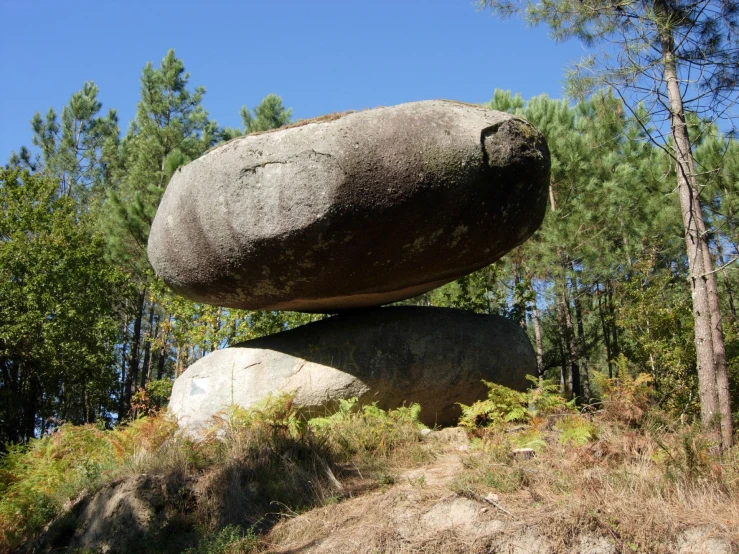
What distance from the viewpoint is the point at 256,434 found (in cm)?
642

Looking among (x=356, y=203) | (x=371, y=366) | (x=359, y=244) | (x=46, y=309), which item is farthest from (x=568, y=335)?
(x=46, y=309)

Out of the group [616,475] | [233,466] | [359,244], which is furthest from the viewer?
[359,244]

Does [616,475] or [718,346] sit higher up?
[718,346]

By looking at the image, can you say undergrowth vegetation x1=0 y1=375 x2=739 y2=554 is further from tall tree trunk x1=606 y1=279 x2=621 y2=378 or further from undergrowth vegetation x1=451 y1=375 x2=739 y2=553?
tall tree trunk x1=606 y1=279 x2=621 y2=378

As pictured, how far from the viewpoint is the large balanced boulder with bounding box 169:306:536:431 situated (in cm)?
791

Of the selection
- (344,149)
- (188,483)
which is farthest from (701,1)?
(188,483)

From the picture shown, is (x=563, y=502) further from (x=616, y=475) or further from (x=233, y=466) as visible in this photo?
(x=233, y=466)

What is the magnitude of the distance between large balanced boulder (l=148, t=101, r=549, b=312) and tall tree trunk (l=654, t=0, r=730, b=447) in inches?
58.5

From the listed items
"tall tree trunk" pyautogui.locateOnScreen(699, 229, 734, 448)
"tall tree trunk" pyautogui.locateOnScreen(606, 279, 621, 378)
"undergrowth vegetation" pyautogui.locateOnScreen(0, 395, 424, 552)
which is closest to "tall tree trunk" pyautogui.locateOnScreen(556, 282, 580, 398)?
"tall tree trunk" pyautogui.locateOnScreen(606, 279, 621, 378)

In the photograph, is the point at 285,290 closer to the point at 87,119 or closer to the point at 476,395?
the point at 476,395

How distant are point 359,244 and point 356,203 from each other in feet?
1.64

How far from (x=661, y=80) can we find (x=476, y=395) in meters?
4.21

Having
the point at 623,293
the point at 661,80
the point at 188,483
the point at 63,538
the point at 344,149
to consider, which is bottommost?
the point at 63,538

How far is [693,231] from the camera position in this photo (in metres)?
6.68
